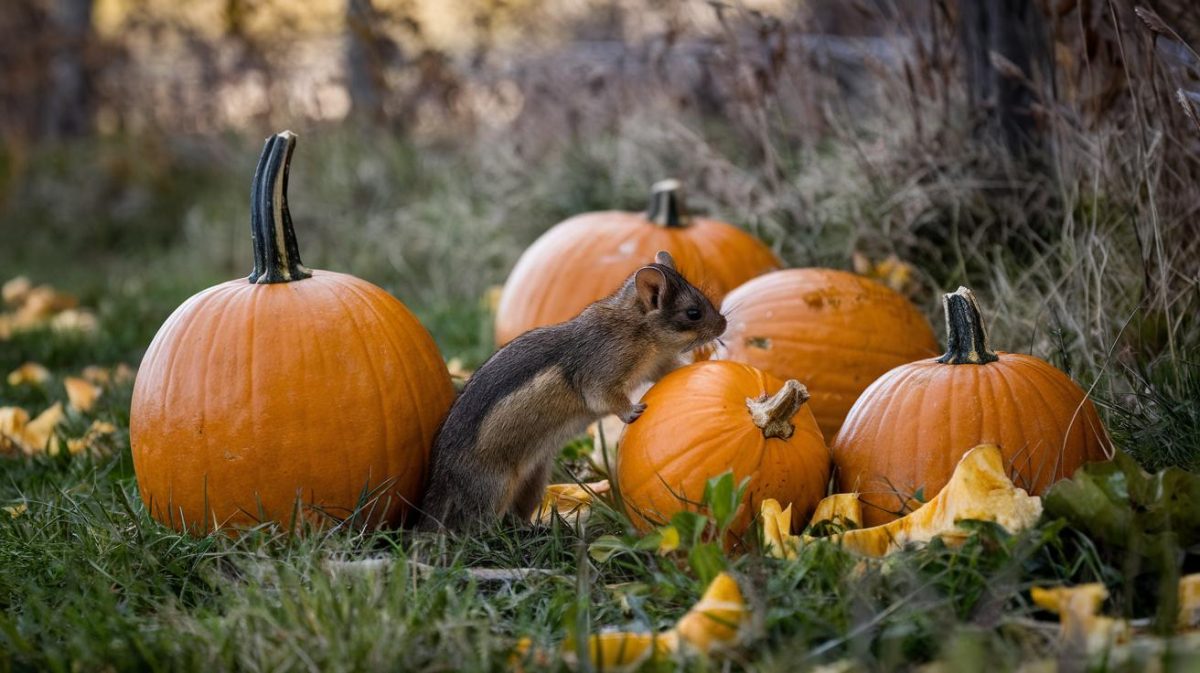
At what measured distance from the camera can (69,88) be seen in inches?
493

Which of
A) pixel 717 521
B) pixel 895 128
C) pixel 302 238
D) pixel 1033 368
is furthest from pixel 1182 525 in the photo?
pixel 302 238

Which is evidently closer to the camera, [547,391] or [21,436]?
[547,391]

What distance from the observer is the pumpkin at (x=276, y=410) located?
9.68 ft

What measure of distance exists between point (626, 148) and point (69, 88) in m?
8.74

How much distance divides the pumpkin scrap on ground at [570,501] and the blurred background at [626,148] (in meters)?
1.49

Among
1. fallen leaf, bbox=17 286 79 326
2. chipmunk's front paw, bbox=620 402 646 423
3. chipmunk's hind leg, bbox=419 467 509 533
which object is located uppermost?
chipmunk's front paw, bbox=620 402 646 423

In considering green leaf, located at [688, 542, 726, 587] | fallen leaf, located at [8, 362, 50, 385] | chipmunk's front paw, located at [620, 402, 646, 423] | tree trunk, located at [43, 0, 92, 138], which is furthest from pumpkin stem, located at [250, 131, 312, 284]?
tree trunk, located at [43, 0, 92, 138]

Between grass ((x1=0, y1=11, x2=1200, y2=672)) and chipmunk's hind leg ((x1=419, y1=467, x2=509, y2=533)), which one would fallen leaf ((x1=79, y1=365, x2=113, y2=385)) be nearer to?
grass ((x1=0, y1=11, x2=1200, y2=672))

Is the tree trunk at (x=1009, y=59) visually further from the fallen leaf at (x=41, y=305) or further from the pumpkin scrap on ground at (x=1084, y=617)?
the fallen leaf at (x=41, y=305)

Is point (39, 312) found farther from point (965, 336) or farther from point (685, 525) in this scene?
point (965, 336)

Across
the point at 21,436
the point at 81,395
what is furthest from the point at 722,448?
the point at 81,395

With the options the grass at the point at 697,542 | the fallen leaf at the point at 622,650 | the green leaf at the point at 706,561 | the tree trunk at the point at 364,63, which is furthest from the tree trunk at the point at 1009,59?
the tree trunk at the point at 364,63

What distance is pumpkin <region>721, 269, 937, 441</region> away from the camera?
3564 millimetres

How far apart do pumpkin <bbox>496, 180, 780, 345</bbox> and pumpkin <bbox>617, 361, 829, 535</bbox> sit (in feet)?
4.69
